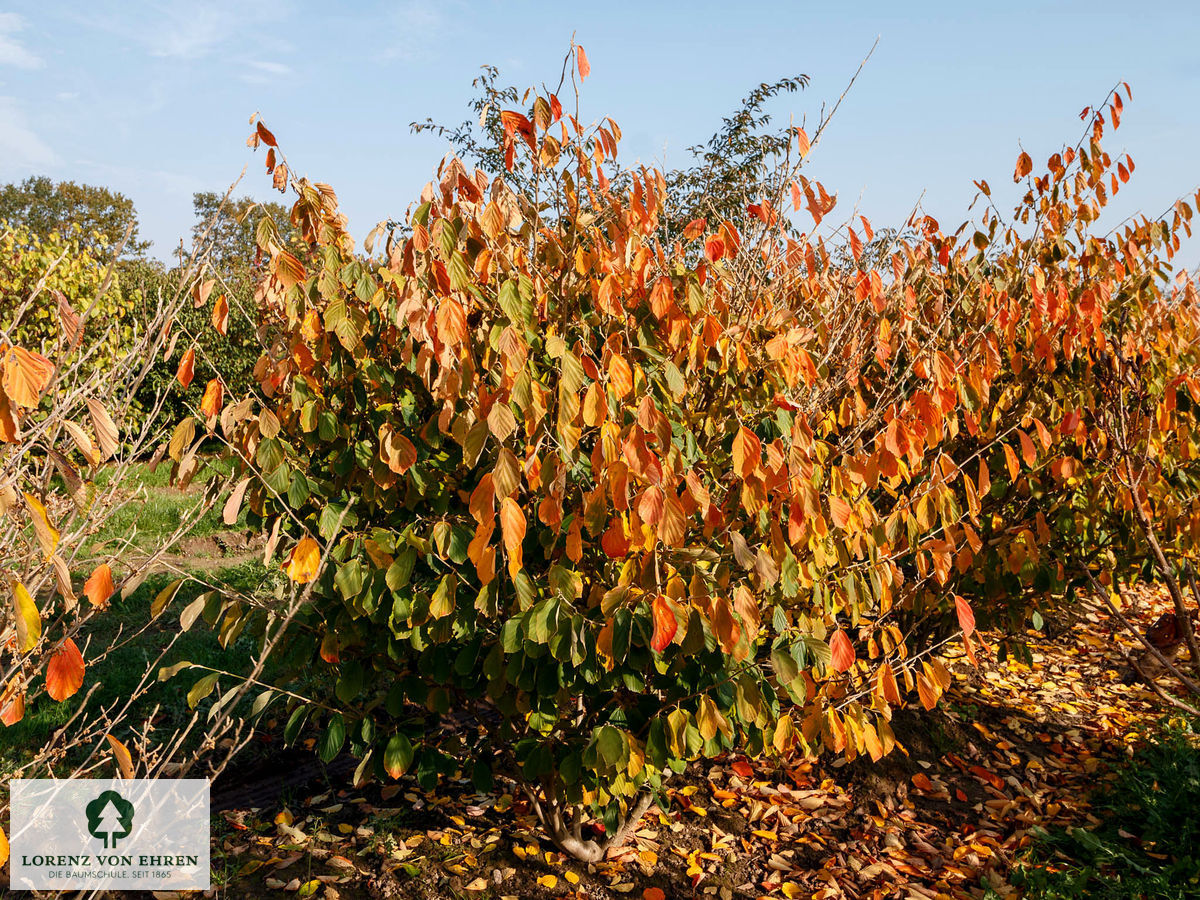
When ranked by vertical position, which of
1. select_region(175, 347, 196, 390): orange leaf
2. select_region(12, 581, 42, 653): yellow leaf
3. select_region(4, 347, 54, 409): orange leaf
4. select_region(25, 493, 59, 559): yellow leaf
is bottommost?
select_region(12, 581, 42, 653): yellow leaf

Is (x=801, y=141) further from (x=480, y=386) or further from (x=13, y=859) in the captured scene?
(x=13, y=859)

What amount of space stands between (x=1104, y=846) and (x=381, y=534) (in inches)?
103

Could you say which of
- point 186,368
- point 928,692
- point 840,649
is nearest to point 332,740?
point 186,368

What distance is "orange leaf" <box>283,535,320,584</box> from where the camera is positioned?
6.83ft

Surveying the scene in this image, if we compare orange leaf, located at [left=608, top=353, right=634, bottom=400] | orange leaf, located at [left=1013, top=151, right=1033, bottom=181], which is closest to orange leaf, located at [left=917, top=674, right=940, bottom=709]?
orange leaf, located at [left=608, top=353, right=634, bottom=400]

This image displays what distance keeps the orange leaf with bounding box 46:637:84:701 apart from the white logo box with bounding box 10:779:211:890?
4.17 ft

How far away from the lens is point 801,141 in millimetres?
2404

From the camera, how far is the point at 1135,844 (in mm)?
3008

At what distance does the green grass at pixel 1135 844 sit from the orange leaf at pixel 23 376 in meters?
3.04

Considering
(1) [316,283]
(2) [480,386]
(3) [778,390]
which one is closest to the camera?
(2) [480,386]

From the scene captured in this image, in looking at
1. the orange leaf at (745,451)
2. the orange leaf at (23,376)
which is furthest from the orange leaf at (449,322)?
the orange leaf at (23,376)

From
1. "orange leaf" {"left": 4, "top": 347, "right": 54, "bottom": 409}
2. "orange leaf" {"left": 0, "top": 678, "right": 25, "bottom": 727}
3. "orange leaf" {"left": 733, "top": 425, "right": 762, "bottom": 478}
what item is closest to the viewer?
"orange leaf" {"left": 4, "top": 347, "right": 54, "bottom": 409}

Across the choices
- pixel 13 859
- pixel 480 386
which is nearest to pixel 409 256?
pixel 480 386

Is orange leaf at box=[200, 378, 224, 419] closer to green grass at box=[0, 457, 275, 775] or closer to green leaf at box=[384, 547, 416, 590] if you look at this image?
green grass at box=[0, 457, 275, 775]
